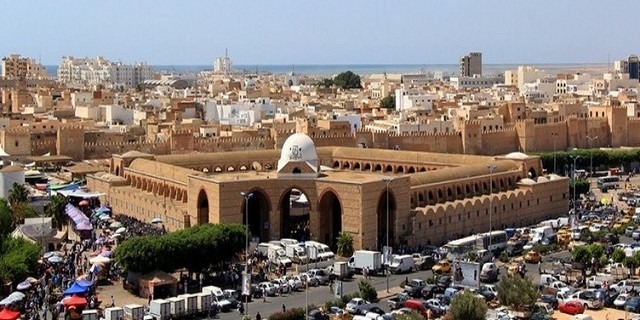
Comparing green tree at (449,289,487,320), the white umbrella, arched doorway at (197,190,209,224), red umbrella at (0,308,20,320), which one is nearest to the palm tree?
arched doorway at (197,190,209,224)

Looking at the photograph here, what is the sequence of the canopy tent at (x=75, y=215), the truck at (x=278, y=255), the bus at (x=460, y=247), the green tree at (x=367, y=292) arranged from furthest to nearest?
the canopy tent at (x=75, y=215) → the bus at (x=460, y=247) → the truck at (x=278, y=255) → the green tree at (x=367, y=292)

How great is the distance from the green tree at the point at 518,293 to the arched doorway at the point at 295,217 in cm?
962

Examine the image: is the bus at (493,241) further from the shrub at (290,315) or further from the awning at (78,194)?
the awning at (78,194)

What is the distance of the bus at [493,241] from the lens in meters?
29.4

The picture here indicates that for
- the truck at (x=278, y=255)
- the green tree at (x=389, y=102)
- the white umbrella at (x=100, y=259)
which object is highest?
the green tree at (x=389, y=102)

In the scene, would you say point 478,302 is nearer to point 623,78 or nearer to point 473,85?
point 623,78

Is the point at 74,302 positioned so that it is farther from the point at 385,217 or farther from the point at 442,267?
the point at 385,217

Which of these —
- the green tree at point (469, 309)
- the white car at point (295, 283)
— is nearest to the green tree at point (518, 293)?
the green tree at point (469, 309)

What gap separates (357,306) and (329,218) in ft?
28.8

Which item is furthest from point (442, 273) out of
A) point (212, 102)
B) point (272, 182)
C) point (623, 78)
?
point (623, 78)

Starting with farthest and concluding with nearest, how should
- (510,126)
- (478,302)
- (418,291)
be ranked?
(510,126) < (418,291) < (478,302)

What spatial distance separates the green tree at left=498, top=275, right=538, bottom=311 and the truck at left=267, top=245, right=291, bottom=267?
284 inches

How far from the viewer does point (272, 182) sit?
3023 centimetres

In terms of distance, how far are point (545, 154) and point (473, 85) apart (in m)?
57.2
